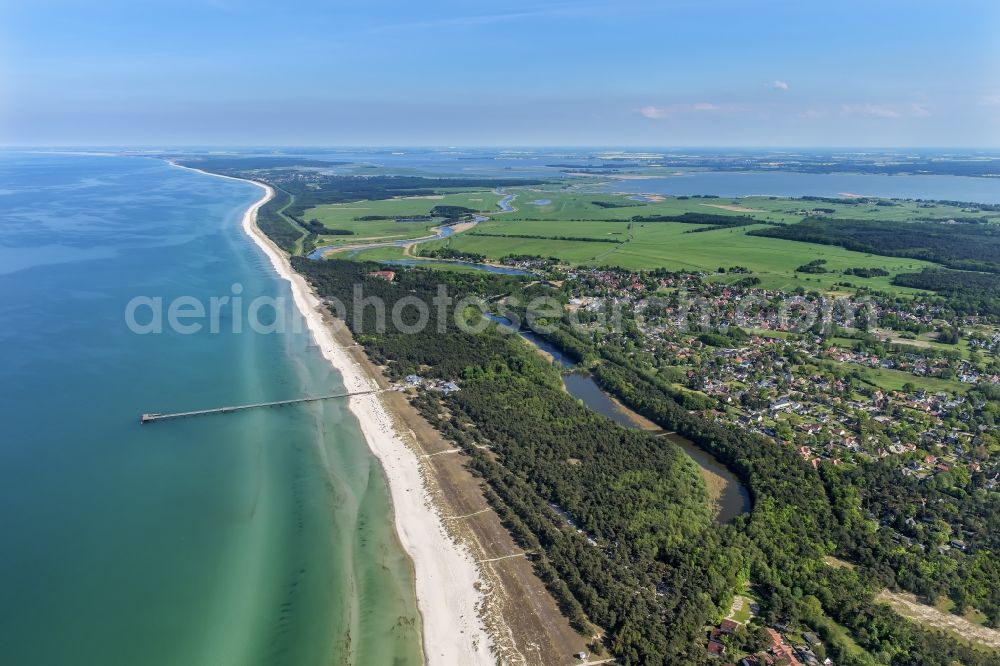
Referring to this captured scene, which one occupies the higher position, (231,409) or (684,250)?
(684,250)

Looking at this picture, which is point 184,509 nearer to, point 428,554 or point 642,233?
point 428,554

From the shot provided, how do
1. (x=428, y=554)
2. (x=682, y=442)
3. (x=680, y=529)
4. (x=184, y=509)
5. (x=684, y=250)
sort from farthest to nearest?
1. (x=684, y=250)
2. (x=682, y=442)
3. (x=184, y=509)
4. (x=680, y=529)
5. (x=428, y=554)

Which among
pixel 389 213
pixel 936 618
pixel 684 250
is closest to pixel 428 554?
pixel 936 618

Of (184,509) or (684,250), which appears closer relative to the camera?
(184,509)

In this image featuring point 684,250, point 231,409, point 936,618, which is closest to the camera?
point 936,618

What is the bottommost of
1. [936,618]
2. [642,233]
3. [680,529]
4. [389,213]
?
[936,618]

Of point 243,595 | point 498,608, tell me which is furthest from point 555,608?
point 243,595

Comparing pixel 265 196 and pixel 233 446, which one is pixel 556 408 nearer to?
pixel 233 446
